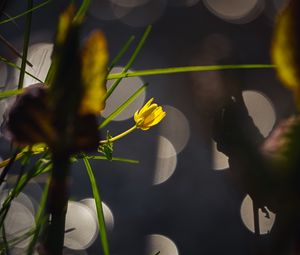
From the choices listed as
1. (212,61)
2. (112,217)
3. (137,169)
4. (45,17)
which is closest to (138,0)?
(45,17)

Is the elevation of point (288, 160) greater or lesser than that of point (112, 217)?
greater

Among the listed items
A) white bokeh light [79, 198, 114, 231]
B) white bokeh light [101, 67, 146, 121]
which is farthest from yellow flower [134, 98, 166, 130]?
white bokeh light [101, 67, 146, 121]

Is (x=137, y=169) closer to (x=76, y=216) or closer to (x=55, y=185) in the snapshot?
(x=76, y=216)

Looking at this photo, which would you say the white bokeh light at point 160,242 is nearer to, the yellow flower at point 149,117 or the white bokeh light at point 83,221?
the white bokeh light at point 83,221

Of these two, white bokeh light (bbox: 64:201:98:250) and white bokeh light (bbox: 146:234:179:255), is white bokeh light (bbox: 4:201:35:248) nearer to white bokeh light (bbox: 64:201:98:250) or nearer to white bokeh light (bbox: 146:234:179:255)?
white bokeh light (bbox: 64:201:98:250)

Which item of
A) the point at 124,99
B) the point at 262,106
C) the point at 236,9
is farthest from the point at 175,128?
the point at 236,9
